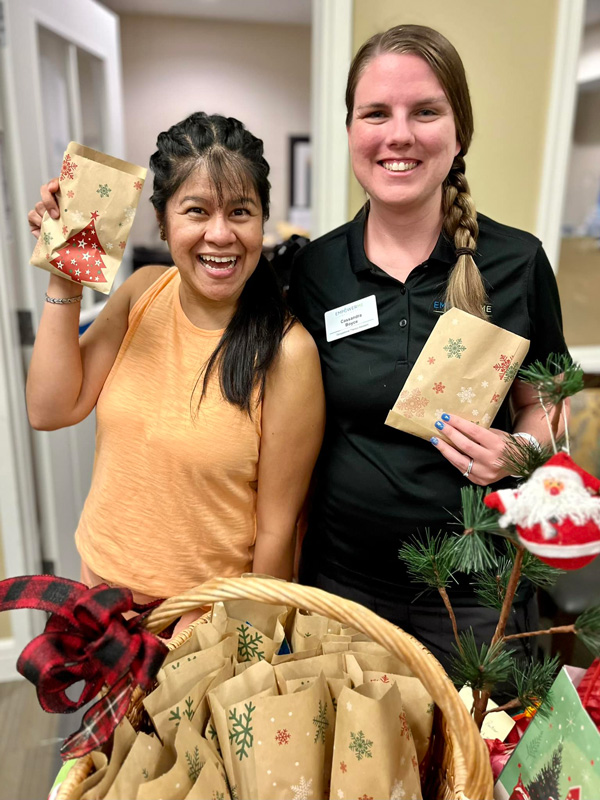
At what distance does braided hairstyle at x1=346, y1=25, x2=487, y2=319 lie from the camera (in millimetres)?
909

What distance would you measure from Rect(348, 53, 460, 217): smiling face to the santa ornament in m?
0.56

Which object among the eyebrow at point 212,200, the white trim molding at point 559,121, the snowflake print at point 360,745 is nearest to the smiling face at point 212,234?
the eyebrow at point 212,200

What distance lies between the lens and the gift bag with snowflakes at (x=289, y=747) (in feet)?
2.26

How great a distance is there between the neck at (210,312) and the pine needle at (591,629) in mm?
692

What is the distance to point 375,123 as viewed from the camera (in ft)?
3.08

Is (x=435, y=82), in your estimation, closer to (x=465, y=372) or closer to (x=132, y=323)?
(x=465, y=372)

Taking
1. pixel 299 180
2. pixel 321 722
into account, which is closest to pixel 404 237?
pixel 321 722

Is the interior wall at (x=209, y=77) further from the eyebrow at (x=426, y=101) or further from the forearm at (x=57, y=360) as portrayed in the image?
the eyebrow at (x=426, y=101)

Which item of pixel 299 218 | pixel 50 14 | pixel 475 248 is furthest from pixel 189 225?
pixel 299 218

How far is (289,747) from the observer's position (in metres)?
0.70

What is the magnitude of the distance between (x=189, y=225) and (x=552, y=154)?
4.47ft

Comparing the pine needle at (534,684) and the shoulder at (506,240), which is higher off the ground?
the shoulder at (506,240)

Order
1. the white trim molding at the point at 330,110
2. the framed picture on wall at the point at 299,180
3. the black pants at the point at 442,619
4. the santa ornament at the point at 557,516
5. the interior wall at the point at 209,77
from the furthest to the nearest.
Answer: the framed picture on wall at the point at 299,180 < the interior wall at the point at 209,77 < the white trim molding at the point at 330,110 < the black pants at the point at 442,619 < the santa ornament at the point at 557,516

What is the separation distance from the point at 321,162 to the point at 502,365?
1.04 meters
